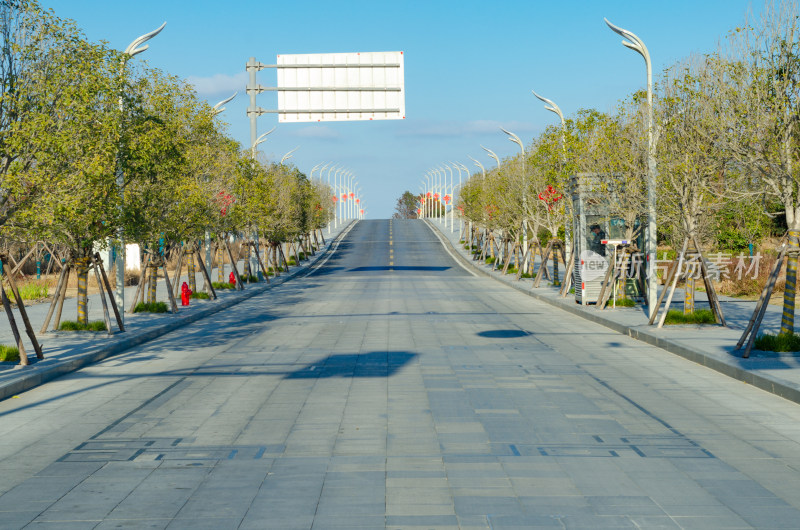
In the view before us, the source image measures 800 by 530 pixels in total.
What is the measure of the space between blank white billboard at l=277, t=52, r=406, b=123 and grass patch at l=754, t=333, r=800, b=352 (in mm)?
21357

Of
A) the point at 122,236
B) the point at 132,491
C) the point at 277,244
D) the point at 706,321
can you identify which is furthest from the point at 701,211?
the point at 277,244

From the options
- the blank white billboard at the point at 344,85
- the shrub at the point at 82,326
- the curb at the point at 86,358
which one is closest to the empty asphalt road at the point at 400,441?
the curb at the point at 86,358

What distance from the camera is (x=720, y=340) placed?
51.5ft

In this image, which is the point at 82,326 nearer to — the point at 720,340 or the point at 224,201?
the point at 224,201

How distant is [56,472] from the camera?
7359mm

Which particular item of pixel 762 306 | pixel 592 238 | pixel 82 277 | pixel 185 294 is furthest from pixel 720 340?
pixel 185 294

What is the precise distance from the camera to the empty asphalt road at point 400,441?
6125 mm

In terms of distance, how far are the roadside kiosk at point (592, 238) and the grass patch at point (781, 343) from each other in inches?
403

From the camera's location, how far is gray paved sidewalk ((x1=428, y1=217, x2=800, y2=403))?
11.6m

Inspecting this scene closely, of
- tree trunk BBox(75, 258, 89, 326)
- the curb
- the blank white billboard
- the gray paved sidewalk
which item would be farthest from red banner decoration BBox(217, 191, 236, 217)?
the gray paved sidewalk

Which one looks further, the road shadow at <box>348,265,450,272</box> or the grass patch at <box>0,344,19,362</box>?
the road shadow at <box>348,265,450,272</box>

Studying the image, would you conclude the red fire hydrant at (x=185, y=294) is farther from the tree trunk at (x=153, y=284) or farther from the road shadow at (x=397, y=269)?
the road shadow at (x=397, y=269)

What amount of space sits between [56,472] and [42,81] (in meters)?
7.99

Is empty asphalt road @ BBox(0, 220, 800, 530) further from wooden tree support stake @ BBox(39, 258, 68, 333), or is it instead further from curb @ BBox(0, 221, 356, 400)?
wooden tree support stake @ BBox(39, 258, 68, 333)
